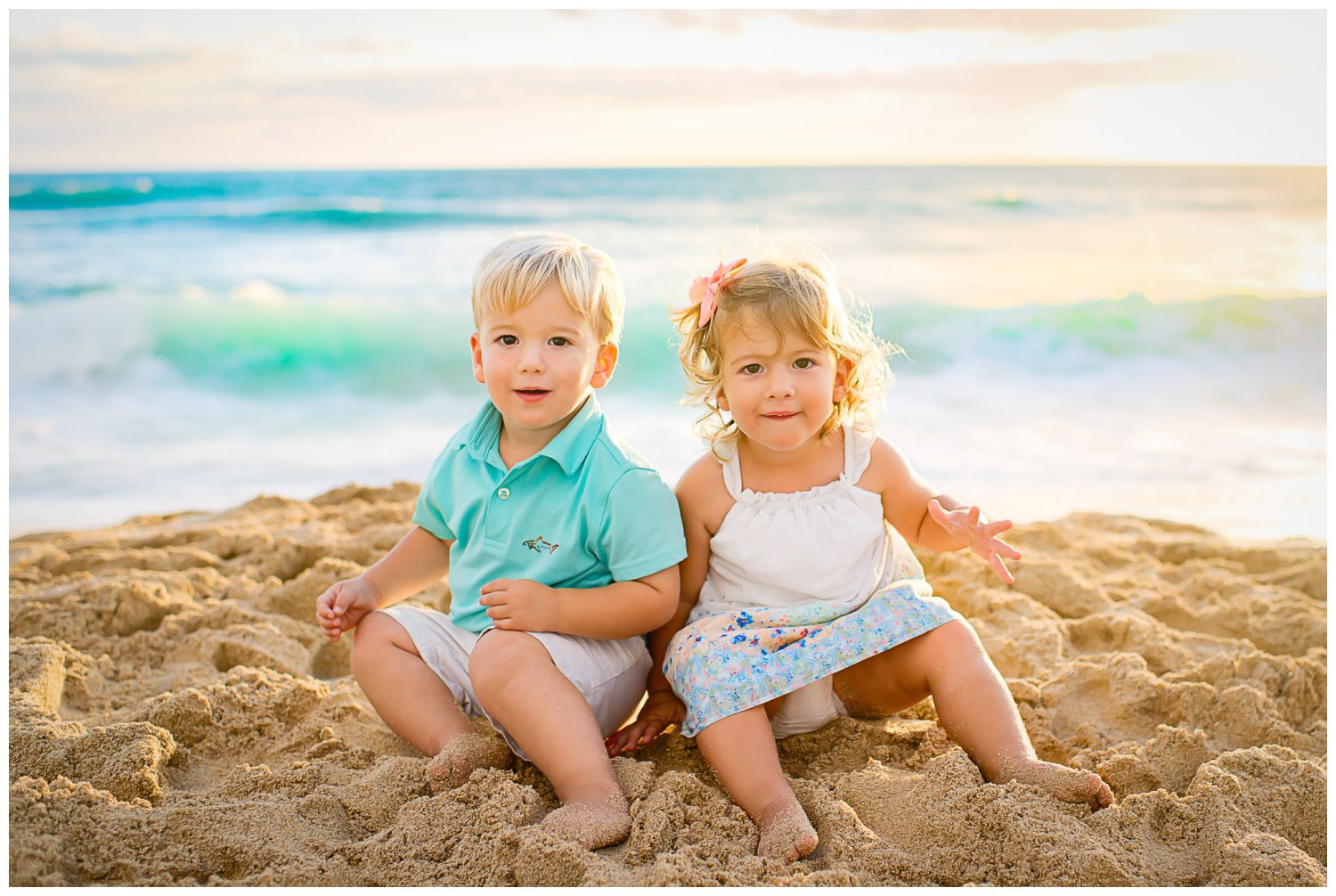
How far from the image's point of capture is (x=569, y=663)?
7.48 feet

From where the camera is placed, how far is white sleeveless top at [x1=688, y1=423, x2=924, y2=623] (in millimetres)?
2424

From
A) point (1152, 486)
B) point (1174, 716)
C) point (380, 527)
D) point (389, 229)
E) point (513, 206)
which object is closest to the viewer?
point (1174, 716)

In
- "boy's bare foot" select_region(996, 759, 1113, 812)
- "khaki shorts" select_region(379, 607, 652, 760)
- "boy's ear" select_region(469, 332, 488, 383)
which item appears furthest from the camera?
"boy's ear" select_region(469, 332, 488, 383)

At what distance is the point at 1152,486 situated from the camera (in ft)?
17.6

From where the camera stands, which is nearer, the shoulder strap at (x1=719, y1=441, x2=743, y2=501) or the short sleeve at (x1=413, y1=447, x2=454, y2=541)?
the shoulder strap at (x1=719, y1=441, x2=743, y2=501)

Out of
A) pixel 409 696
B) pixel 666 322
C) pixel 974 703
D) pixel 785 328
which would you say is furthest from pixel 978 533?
pixel 666 322

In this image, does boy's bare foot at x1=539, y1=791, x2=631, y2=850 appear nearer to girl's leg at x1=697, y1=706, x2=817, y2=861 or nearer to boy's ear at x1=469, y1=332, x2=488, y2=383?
girl's leg at x1=697, y1=706, x2=817, y2=861

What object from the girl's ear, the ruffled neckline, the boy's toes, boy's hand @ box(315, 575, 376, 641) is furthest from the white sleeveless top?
boy's hand @ box(315, 575, 376, 641)

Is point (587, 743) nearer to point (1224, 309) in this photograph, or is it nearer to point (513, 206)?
point (1224, 309)

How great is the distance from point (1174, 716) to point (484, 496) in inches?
69.5

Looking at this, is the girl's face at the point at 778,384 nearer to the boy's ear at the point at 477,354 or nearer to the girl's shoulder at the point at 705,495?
the girl's shoulder at the point at 705,495

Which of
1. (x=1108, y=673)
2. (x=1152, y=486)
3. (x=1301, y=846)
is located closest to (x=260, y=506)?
(x=1108, y=673)

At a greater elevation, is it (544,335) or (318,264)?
(318,264)

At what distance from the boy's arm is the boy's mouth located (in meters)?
0.55
